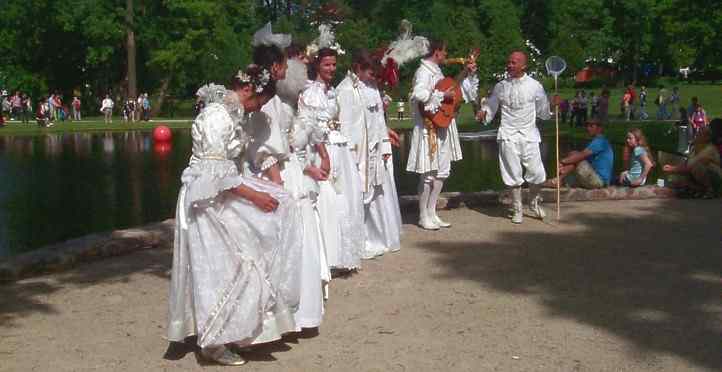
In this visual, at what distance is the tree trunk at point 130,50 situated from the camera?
52.9 m

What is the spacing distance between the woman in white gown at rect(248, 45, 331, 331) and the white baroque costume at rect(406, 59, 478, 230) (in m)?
3.24

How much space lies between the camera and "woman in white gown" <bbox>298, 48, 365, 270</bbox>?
7.96 metres

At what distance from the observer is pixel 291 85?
264 inches

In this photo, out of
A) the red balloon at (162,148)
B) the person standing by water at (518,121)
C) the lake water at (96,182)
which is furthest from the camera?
the red balloon at (162,148)

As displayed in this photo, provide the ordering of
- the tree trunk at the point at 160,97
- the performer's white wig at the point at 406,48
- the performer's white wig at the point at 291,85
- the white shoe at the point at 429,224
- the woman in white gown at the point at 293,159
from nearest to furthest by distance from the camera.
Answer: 1. the woman in white gown at the point at 293,159
2. the performer's white wig at the point at 291,85
3. the performer's white wig at the point at 406,48
4. the white shoe at the point at 429,224
5. the tree trunk at the point at 160,97

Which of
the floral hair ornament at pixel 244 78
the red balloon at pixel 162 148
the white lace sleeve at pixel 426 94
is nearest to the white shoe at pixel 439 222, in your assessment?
the white lace sleeve at pixel 426 94

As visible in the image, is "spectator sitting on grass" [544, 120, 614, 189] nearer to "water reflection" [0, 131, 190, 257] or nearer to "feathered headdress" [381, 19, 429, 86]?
"feathered headdress" [381, 19, 429, 86]

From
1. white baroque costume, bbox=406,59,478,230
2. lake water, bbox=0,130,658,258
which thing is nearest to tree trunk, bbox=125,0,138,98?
lake water, bbox=0,130,658,258

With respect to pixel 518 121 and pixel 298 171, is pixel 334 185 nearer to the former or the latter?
pixel 298 171

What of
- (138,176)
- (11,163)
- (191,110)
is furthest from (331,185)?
(191,110)

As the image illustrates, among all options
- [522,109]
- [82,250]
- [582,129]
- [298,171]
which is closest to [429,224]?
[522,109]

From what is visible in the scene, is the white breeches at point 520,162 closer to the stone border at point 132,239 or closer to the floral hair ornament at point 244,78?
the stone border at point 132,239

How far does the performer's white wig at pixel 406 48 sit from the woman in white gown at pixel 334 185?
1567mm

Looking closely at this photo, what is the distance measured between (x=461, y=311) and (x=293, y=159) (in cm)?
172
